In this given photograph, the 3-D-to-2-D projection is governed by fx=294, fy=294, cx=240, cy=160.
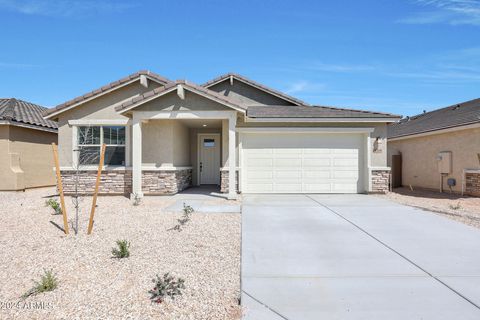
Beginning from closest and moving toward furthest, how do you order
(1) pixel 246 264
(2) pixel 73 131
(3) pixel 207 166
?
(1) pixel 246 264, (2) pixel 73 131, (3) pixel 207 166

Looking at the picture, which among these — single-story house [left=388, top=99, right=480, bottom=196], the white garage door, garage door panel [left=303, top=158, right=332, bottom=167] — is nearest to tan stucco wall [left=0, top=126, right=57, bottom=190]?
the white garage door

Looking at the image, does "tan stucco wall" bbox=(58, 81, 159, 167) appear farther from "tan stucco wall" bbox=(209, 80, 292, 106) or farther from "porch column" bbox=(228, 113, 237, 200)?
"tan stucco wall" bbox=(209, 80, 292, 106)

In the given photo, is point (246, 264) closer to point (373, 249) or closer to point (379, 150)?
point (373, 249)

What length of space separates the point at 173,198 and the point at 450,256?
8.50 meters

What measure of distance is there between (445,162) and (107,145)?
1480cm

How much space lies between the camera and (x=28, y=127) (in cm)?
1403

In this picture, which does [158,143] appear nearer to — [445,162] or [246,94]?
[246,94]

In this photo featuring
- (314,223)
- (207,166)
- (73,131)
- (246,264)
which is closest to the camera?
(246,264)

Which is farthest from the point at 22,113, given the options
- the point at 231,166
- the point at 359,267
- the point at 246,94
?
the point at 359,267

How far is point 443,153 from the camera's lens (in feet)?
44.3

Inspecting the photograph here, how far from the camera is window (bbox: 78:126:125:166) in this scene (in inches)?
469

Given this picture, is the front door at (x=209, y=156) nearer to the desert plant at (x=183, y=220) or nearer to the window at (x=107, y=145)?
the window at (x=107, y=145)

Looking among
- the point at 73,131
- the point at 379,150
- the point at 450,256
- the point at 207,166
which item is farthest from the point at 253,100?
the point at 450,256

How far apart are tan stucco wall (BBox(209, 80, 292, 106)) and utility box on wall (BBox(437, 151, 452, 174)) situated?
25.0 ft
